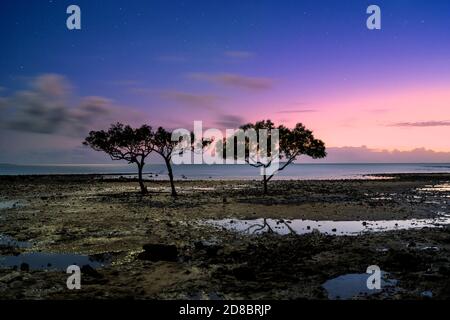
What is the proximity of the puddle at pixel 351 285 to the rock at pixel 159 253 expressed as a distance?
5731mm

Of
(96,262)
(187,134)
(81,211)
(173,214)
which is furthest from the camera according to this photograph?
(187,134)

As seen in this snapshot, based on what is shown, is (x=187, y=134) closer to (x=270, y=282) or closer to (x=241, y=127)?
(x=241, y=127)

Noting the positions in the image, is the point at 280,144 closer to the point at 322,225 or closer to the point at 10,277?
the point at 322,225

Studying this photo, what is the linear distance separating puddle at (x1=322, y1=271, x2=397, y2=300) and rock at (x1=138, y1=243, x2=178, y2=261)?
5.73 meters

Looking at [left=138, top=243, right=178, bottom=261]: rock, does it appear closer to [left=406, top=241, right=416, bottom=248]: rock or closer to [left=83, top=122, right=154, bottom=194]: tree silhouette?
[left=406, top=241, right=416, bottom=248]: rock

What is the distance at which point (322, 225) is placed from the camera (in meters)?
22.4

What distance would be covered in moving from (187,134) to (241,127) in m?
6.75

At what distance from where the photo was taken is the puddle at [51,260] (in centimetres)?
1370

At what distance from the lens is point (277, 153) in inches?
1916

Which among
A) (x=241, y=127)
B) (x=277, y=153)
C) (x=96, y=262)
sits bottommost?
(x=96, y=262)

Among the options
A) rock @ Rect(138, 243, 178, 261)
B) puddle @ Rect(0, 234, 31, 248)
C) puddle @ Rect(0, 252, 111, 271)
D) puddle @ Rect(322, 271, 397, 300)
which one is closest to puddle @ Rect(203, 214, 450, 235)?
rock @ Rect(138, 243, 178, 261)

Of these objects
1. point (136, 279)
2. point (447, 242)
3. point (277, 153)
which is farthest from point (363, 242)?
point (277, 153)

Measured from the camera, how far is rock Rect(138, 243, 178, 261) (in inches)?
557

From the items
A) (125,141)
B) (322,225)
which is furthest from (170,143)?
(322,225)
